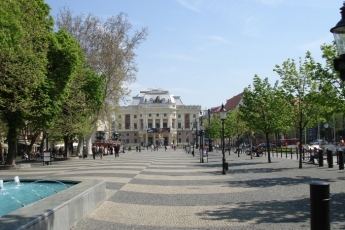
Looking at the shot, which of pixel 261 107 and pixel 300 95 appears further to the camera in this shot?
pixel 261 107

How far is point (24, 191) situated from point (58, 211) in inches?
241

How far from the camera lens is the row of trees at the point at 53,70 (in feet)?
75.9

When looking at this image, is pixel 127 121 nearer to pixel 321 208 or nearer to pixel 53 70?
pixel 53 70

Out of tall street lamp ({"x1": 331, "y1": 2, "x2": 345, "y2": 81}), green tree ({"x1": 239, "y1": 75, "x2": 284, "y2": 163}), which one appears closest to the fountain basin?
tall street lamp ({"x1": 331, "y1": 2, "x2": 345, "y2": 81})

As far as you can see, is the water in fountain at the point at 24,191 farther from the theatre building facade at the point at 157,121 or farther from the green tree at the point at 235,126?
the theatre building facade at the point at 157,121

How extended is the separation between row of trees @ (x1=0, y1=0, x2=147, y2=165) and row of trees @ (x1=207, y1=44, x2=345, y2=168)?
1401 centimetres

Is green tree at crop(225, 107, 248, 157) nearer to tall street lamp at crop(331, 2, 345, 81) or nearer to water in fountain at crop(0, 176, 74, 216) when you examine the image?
water in fountain at crop(0, 176, 74, 216)

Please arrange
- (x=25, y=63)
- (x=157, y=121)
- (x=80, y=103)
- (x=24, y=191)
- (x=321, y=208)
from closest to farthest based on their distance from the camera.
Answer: (x=321, y=208) → (x=24, y=191) → (x=25, y=63) → (x=80, y=103) → (x=157, y=121)

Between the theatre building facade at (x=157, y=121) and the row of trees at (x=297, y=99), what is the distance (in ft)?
399

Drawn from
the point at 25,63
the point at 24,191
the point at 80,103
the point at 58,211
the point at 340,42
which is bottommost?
the point at 24,191

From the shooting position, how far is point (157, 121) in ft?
537

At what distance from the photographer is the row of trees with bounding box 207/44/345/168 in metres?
19.5

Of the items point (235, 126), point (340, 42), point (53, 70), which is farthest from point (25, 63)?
point (235, 126)

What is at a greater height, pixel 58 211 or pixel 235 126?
pixel 235 126
